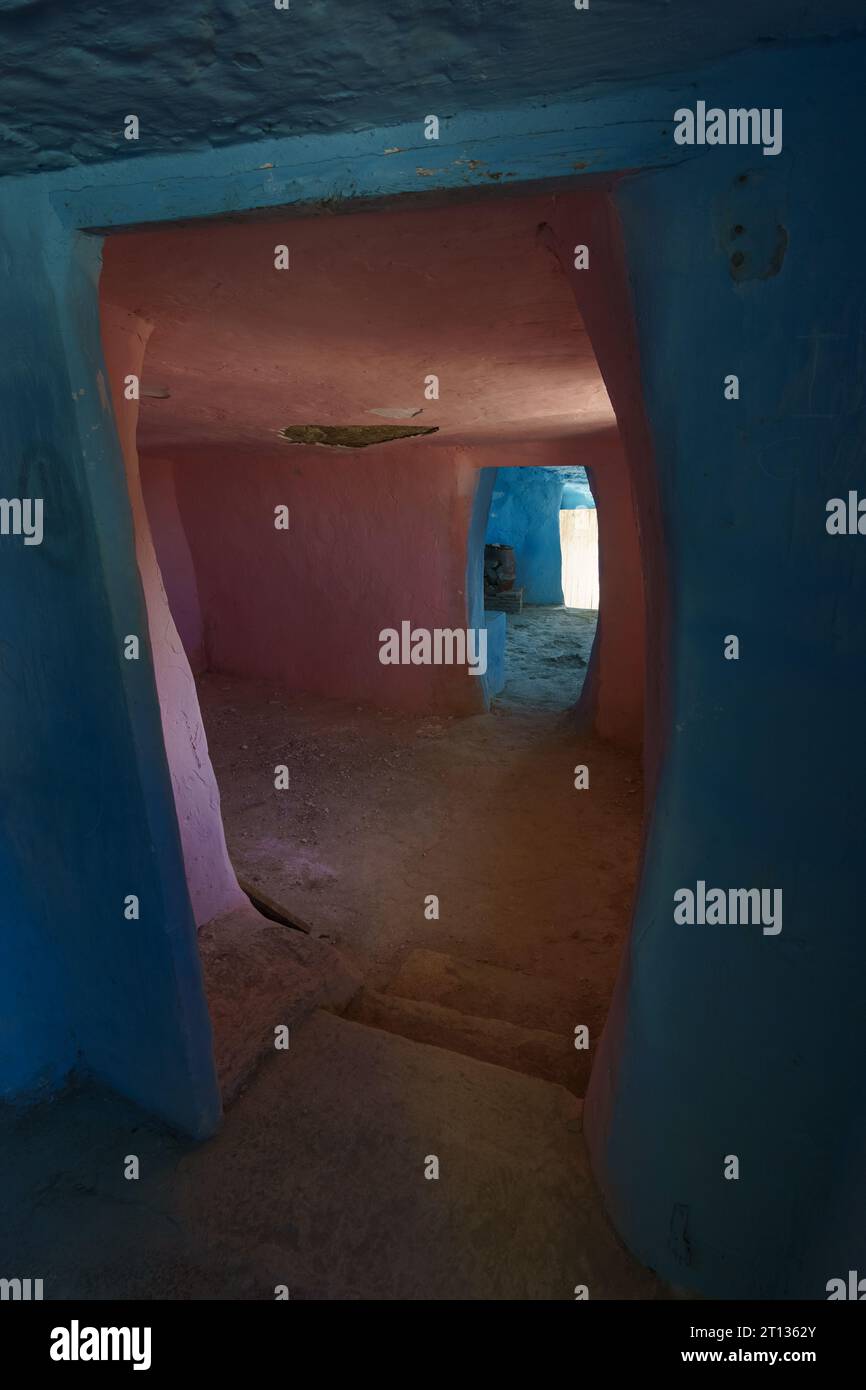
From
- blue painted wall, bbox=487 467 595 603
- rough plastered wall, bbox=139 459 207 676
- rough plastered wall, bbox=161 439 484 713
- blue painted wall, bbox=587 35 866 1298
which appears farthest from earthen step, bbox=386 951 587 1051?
blue painted wall, bbox=487 467 595 603

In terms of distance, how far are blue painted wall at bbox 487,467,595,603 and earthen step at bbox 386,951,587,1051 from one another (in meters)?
12.0

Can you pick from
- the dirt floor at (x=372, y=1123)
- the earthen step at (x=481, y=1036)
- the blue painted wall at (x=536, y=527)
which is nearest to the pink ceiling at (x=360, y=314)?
the dirt floor at (x=372, y=1123)

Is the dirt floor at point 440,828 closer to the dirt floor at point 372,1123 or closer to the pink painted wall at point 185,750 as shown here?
the dirt floor at point 372,1123

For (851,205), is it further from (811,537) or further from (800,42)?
(811,537)

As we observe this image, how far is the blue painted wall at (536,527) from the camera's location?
15.0 m

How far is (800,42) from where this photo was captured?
118cm

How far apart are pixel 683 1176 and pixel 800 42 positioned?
239 centimetres

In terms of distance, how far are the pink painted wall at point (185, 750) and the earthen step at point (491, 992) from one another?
1.03 m

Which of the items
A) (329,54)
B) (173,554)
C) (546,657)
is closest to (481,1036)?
(329,54)

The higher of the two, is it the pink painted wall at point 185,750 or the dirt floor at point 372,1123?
the pink painted wall at point 185,750

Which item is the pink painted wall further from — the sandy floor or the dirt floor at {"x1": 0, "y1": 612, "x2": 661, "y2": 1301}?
the sandy floor

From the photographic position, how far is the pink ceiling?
73.4 inches

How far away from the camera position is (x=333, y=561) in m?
8.03
